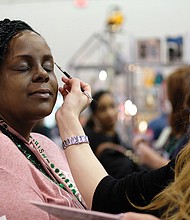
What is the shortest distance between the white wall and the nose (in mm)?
6565

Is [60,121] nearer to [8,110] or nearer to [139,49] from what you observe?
[8,110]

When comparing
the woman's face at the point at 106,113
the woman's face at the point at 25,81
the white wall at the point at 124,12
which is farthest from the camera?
the white wall at the point at 124,12

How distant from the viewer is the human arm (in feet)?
3.80

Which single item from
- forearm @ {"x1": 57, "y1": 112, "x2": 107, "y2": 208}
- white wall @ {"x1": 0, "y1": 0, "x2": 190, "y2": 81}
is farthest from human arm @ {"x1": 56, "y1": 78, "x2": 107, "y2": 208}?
white wall @ {"x1": 0, "y1": 0, "x2": 190, "y2": 81}

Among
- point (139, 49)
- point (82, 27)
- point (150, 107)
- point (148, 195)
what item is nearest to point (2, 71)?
Answer: point (148, 195)

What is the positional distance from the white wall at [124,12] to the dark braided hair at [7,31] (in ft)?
21.4

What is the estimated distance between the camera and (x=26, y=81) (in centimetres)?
128

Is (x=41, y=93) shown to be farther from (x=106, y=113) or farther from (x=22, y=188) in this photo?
(x=106, y=113)

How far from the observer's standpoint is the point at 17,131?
135cm

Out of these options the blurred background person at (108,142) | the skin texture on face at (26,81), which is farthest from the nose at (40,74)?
the blurred background person at (108,142)

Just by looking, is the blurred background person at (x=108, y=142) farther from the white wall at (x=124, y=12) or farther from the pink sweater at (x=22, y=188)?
the white wall at (x=124, y=12)

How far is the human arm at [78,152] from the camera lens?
1.16m

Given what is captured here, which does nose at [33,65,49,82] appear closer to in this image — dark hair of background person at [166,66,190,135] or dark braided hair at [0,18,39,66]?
dark braided hair at [0,18,39,66]

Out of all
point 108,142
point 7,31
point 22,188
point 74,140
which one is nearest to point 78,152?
point 74,140
